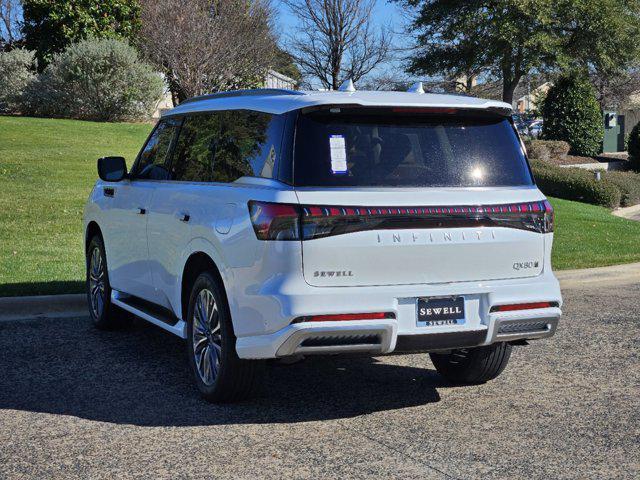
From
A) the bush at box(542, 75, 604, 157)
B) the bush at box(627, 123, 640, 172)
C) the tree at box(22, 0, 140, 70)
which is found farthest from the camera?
the tree at box(22, 0, 140, 70)

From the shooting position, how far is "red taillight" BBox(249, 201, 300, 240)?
5520 millimetres

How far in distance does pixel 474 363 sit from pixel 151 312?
238cm

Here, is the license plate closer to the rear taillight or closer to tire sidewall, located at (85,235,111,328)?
the rear taillight

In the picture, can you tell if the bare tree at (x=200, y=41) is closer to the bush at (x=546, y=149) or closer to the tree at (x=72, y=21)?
the tree at (x=72, y=21)

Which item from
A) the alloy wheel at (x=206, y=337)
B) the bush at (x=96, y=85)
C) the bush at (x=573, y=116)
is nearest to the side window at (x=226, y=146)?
the alloy wheel at (x=206, y=337)

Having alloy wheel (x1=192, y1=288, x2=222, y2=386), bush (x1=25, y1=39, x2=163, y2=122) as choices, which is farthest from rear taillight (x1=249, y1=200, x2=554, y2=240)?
bush (x1=25, y1=39, x2=163, y2=122)

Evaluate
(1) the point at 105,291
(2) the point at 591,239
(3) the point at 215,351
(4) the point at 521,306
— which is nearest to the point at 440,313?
(4) the point at 521,306

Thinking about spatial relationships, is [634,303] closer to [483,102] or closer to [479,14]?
[483,102]

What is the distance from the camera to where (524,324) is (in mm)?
6016

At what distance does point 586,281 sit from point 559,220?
22.0 ft

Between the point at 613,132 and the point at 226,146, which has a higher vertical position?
the point at 226,146

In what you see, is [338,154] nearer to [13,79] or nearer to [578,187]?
[578,187]

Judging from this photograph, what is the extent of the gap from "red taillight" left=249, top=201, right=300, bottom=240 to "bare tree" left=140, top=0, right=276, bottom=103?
3280 cm

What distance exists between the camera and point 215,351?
6.27 m
